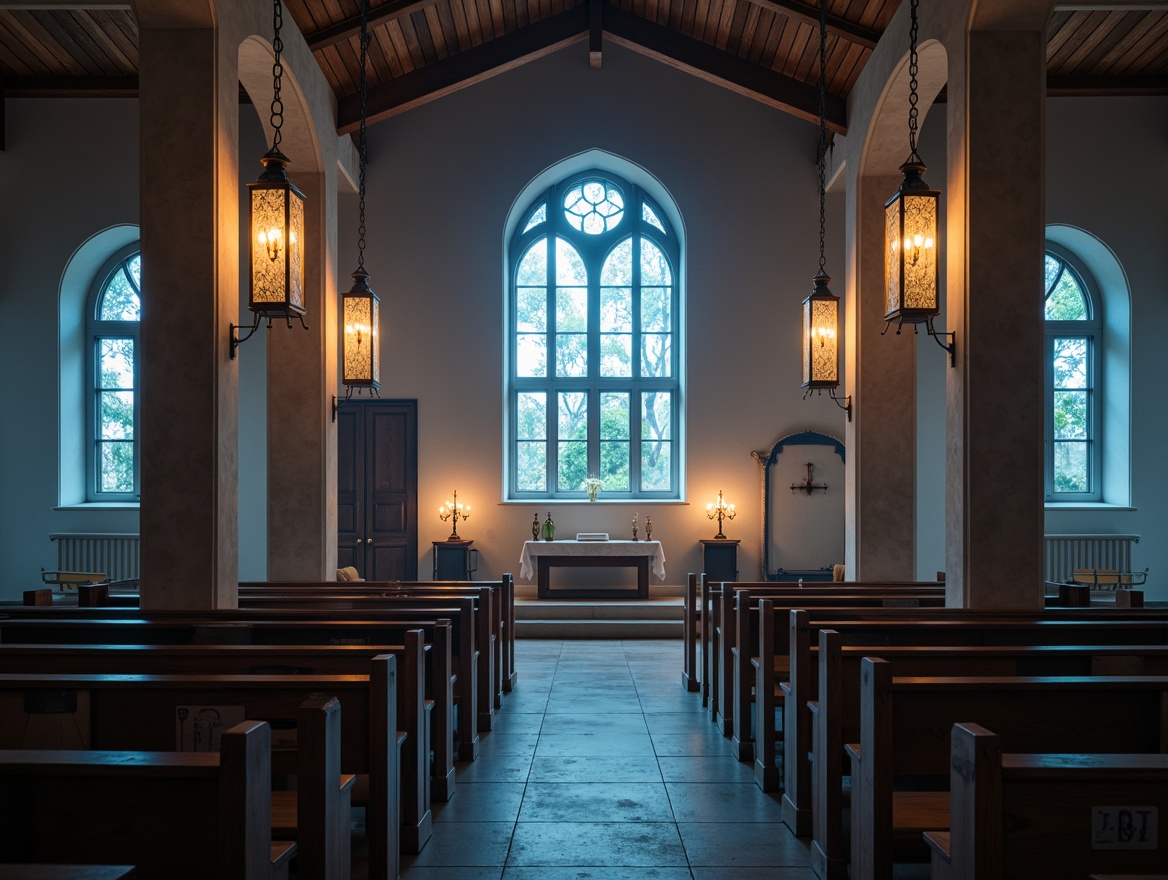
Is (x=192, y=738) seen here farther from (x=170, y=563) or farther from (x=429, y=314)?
(x=429, y=314)

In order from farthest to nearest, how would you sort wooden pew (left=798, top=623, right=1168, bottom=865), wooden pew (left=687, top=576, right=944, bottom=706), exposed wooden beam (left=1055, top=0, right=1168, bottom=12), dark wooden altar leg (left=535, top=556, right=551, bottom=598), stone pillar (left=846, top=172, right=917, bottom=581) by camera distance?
dark wooden altar leg (left=535, top=556, right=551, bottom=598)
stone pillar (left=846, top=172, right=917, bottom=581)
exposed wooden beam (left=1055, top=0, right=1168, bottom=12)
wooden pew (left=687, top=576, right=944, bottom=706)
wooden pew (left=798, top=623, right=1168, bottom=865)

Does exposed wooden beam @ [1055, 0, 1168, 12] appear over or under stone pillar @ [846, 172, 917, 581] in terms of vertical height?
over

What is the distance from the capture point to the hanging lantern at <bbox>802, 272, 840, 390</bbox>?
6680mm

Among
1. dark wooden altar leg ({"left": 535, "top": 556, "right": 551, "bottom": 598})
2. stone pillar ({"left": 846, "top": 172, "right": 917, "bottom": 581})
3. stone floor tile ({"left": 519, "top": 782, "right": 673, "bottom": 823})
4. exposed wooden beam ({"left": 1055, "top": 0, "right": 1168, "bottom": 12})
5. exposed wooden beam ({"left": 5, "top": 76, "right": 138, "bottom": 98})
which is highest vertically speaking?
exposed wooden beam ({"left": 5, "top": 76, "right": 138, "bottom": 98})

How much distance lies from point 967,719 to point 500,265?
808 centimetres

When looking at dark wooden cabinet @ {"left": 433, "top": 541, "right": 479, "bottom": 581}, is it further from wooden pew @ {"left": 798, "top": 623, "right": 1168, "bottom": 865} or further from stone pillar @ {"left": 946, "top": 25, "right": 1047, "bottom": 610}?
wooden pew @ {"left": 798, "top": 623, "right": 1168, "bottom": 865}

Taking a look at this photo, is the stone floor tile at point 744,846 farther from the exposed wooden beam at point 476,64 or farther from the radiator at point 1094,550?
the radiator at point 1094,550

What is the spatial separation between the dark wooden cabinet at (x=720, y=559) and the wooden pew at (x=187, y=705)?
276 inches

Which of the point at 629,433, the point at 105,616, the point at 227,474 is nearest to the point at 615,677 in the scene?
the point at 227,474

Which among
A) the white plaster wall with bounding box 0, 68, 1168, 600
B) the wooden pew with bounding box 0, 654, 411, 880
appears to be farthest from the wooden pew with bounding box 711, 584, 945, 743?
the white plaster wall with bounding box 0, 68, 1168, 600

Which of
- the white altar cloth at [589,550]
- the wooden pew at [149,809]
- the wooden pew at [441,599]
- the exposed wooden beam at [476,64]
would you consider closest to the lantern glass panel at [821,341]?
the wooden pew at [441,599]

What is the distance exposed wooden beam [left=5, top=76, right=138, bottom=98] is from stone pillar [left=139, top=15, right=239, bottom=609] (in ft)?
16.4

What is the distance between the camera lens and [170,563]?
184 inches

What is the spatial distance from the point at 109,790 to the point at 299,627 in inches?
75.1
